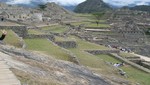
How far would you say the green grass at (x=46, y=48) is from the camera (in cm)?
2143

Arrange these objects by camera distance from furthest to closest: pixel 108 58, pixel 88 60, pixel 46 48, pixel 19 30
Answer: pixel 108 58, pixel 19 30, pixel 46 48, pixel 88 60

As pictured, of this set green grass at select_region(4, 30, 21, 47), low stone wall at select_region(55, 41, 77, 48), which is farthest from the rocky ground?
low stone wall at select_region(55, 41, 77, 48)

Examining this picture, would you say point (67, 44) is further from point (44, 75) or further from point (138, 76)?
point (44, 75)

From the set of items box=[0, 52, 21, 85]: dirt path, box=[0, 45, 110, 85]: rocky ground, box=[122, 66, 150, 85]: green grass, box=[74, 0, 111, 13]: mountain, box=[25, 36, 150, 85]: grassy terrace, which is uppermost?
box=[0, 52, 21, 85]: dirt path

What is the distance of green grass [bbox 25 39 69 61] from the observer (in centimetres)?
2143

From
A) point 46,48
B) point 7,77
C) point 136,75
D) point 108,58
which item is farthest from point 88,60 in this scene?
point 7,77

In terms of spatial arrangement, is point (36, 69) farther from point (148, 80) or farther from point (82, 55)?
point (82, 55)

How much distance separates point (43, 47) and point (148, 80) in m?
6.55

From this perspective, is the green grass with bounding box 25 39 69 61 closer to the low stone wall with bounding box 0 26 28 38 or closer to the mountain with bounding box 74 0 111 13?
the low stone wall with bounding box 0 26 28 38

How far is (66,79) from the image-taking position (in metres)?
12.0

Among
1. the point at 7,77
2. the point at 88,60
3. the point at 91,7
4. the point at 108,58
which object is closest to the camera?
the point at 7,77

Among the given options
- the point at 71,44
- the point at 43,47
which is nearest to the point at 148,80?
the point at 43,47

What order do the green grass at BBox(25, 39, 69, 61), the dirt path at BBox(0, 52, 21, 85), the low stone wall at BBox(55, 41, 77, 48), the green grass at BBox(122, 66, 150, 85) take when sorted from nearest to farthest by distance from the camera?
the dirt path at BBox(0, 52, 21, 85) → the green grass at BBox(122, 66, 150, 85) → the green grass at BBox(25, 39, 69, 61) → the low stone wall at BBox(55, 41, 77, 48)

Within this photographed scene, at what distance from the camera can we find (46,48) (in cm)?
2423
